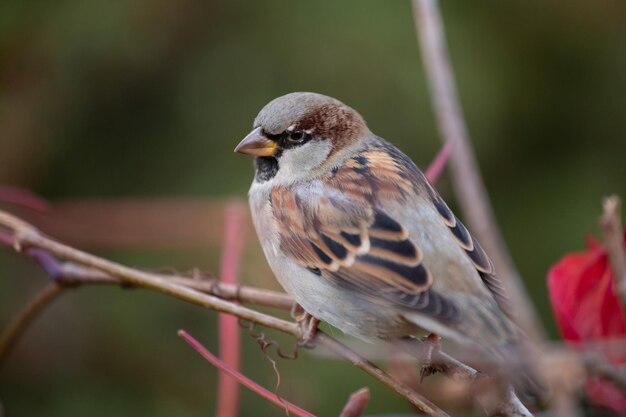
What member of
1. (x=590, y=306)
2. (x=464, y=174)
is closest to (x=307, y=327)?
(x=590, y=306)

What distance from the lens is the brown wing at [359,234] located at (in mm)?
1597

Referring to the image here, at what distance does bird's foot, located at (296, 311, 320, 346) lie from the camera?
1542 millimetres

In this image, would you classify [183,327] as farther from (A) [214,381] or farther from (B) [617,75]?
(B) [617,75]

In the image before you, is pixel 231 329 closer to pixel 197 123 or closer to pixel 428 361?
pixel 428 361

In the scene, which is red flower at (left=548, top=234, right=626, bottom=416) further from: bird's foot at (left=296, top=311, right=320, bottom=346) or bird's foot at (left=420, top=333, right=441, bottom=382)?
bird's foot at (left=296, top=311, right=320, bottom=346)

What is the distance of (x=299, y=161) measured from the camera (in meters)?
1.92

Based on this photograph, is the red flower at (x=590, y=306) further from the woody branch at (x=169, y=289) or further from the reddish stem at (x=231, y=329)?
the reddish stem at (x=231, y=329)

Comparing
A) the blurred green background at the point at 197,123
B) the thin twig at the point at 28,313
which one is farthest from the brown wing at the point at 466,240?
the blurred green background at the point at 197,123

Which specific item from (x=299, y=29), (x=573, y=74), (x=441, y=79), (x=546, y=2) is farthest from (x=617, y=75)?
(x=441, y=79)

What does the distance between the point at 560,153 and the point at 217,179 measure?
1289 millimetres

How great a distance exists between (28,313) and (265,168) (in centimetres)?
64

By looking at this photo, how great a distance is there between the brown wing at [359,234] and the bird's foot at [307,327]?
0.28ft

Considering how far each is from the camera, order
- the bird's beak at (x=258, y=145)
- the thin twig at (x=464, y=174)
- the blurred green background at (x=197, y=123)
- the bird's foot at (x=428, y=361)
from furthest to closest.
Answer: the blurred green background at (x=197, y=123) → the bird's beak at (x=258, y=145) → the bird's foot at (x=428, y=361) → the thin twig at (x=464, y=174)

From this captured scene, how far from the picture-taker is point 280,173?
195cm
